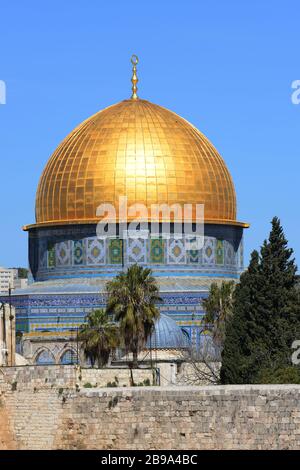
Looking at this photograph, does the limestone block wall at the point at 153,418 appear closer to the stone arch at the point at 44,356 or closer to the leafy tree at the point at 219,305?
the leafy tree at the point at 219,305

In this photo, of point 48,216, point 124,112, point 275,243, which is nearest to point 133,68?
point 124,112

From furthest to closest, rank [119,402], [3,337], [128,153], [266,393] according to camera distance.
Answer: [128,153] → [3,337] → [119,402] → [266,393]

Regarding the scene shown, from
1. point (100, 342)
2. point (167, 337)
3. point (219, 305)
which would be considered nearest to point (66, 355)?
point (167, 337)

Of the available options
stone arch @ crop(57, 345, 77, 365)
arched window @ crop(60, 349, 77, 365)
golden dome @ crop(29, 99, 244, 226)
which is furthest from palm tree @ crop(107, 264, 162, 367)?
golden dome @ crop(29, 99, 244, 226)

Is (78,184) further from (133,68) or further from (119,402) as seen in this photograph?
(119,402)

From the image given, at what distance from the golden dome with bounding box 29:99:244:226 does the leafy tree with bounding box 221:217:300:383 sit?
23942mm

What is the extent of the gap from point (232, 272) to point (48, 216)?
6445mm

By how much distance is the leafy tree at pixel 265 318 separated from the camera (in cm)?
3209

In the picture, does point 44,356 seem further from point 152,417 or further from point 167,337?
point 152,417

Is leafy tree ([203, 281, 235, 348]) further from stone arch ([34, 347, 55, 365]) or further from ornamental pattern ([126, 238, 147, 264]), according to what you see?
ornamental pattern ([126, 238, 147, 264])

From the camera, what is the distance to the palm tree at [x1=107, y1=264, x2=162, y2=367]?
40.8 m

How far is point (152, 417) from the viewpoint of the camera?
24375 mm

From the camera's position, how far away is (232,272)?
2402 inches

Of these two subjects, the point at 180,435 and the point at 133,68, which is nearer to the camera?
the point at 180,435
